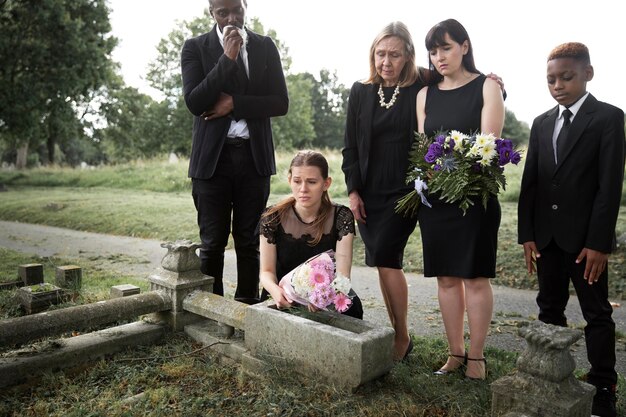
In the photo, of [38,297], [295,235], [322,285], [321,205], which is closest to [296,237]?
[295,235]

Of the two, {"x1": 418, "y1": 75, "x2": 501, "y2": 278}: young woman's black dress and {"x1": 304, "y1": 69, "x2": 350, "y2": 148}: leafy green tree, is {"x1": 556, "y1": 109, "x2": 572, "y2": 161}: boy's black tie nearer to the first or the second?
{"x1": 418, "y1": 75, "x2": 501, "y2": 278}: young woman's black dress

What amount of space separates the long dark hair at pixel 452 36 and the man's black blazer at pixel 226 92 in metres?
1.32

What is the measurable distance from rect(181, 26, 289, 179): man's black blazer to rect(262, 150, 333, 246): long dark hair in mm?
403

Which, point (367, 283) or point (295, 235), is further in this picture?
point (367, 283)

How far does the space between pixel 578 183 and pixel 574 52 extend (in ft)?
2.55

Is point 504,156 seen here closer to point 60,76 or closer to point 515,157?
point 515,157

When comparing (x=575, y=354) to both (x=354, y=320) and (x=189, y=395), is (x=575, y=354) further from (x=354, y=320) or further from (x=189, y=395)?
(x=189, y=395)

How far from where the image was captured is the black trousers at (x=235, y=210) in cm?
393

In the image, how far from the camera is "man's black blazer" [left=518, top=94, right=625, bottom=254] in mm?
2889

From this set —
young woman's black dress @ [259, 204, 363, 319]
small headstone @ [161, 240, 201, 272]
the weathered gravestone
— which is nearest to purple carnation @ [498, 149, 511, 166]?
the weathered gravestone

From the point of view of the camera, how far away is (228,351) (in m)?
3.57

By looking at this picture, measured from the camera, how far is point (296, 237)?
12.2 feet

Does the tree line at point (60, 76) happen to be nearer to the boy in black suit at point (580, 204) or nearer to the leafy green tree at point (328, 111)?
the boy in black suit at point (580, 204)

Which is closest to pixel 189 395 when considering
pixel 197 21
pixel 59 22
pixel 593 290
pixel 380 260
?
pixel 380 260
